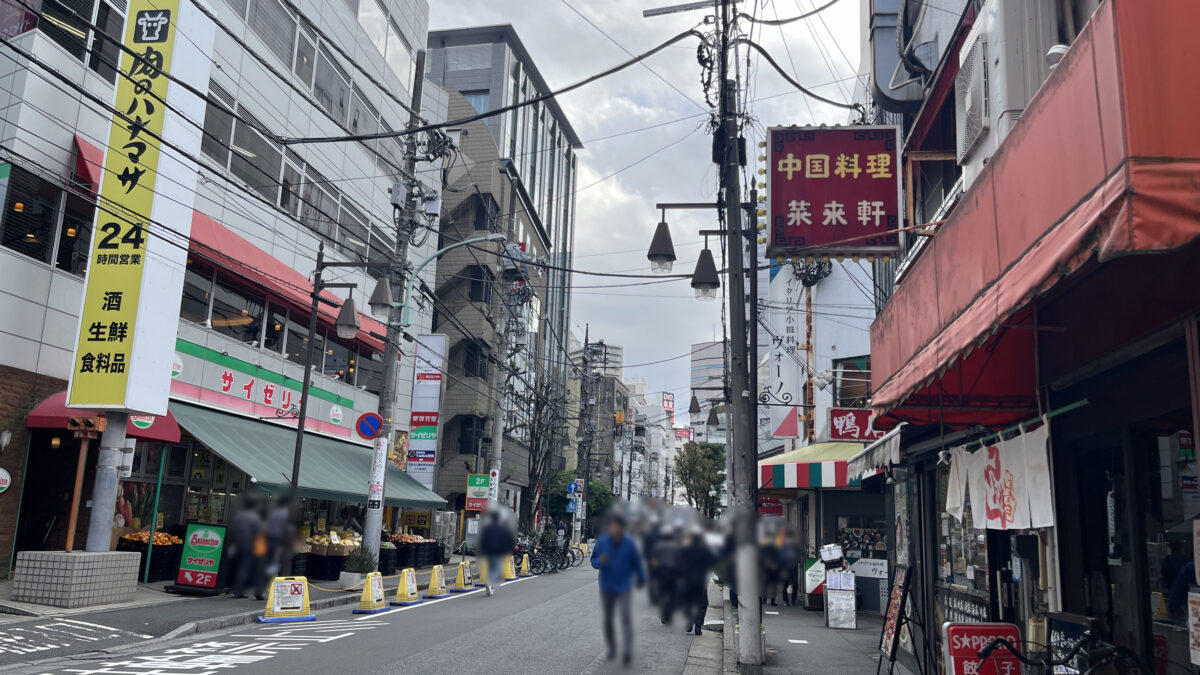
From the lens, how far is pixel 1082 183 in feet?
16.9

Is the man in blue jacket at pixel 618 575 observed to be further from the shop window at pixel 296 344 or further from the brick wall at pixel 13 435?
the brick wall at pixel 13 435

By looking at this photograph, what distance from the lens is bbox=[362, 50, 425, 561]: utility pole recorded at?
2184 mm

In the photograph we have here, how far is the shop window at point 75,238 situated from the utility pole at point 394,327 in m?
21.4

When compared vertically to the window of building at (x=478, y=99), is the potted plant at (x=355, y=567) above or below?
below

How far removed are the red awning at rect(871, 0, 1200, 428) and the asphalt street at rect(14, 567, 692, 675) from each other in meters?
5.44

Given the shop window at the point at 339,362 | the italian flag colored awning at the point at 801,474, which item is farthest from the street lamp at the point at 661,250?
the italian flag colored awning at the point at 801,474

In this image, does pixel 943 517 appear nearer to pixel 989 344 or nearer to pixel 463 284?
pixel 989 344

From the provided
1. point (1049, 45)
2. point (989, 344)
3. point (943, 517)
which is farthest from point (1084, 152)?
point (943, 517)

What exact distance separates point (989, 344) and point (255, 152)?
27.2ft

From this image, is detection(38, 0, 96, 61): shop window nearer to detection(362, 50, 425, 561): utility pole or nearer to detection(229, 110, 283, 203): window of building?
detection(229, 110, 283, 203): window of building

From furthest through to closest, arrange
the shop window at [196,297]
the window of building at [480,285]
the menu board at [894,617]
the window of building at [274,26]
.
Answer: the menu board at [894,617]
the window of building at [274,26]
the shop window at [196,297]
the window of building at [480,285]

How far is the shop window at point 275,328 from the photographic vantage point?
9.99 ft

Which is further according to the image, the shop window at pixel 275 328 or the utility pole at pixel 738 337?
the shop window at pixel 275 328

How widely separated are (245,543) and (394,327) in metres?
1.17
